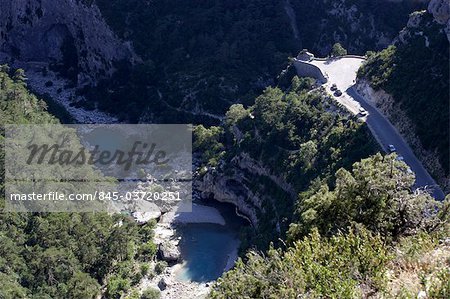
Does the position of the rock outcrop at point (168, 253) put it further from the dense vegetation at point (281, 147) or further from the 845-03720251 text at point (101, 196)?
the 845-03720251 text at point (101, 196)

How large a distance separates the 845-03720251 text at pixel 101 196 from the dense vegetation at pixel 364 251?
26613 mm

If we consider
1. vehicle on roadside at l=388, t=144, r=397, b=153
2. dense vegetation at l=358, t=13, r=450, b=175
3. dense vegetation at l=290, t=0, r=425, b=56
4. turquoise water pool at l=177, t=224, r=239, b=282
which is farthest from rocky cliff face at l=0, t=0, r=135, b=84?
vehicle on roadside at l=388, t=144, r=397, b=153

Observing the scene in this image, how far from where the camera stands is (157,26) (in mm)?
76250

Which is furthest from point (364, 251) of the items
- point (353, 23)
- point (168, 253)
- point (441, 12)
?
point (353, 23)

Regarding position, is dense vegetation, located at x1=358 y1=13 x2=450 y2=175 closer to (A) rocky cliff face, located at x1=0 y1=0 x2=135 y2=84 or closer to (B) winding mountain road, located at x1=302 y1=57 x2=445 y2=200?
(B) winding mountain road, located at x1=302 y1=57 x2=445 y2=200

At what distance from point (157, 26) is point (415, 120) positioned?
150ft

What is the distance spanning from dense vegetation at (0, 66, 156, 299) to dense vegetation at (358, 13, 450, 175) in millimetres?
23415

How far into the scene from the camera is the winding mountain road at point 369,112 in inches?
1412

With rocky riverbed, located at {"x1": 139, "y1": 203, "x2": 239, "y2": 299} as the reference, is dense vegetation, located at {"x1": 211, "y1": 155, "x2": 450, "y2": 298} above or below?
above

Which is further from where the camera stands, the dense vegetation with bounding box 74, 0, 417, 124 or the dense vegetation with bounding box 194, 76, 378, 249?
the dense vegetation with bounding box 74, 0, 417, 124

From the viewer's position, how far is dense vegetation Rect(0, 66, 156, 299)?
1415 inches

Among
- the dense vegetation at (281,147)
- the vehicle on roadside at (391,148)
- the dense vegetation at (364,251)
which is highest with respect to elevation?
the dense vegetation at (364,251)

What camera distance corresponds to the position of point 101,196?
48.1 meters

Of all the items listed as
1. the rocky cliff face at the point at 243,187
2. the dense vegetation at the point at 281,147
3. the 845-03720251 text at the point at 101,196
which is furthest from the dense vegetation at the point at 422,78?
the 845-03720251 text at the point at 101,196
